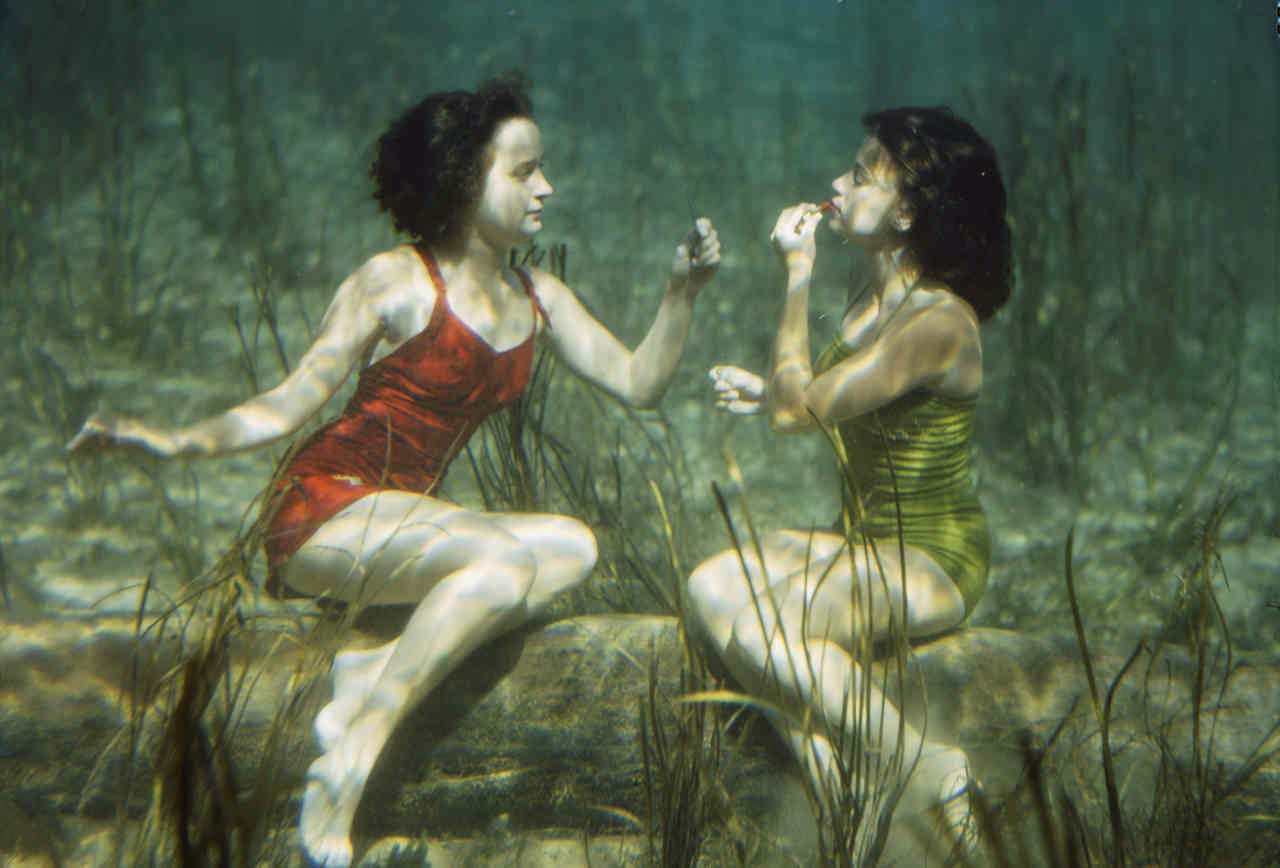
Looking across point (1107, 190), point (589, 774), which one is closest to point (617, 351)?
point (589, 774)

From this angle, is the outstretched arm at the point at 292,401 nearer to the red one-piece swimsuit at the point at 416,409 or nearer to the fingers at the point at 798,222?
the red one-piece swimsuit at the point at 416,409

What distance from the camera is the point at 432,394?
2.78 metres

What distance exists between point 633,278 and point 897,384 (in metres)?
5.18

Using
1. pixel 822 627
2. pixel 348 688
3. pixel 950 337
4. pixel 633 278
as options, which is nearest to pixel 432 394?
pixel 348 688

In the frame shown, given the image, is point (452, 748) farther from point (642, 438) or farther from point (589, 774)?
point (642, 438)

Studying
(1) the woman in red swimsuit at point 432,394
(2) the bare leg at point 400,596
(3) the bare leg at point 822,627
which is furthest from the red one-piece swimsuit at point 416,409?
(3) the bare leg at point 822,627

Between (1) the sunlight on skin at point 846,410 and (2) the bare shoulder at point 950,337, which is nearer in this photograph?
(1) the sunlight on skin at point 846,410

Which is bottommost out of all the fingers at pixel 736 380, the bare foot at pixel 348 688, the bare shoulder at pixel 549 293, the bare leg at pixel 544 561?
the bare foot at pixel 348 688

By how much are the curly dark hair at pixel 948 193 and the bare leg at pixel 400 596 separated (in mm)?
1529

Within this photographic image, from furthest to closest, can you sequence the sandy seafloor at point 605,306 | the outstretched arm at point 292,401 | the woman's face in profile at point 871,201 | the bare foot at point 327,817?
1. the sandy seafloor at point 605,306
2. the woman's face in profile at point 871,201
3. the outstretched arm at point 292,401
4. the bare foot at point 327,817

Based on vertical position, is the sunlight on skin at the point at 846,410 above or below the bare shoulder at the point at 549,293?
below

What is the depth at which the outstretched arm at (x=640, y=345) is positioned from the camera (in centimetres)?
283

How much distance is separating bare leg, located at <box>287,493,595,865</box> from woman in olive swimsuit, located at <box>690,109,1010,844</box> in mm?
626

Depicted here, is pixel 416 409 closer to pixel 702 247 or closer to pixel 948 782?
pixel 702 247
